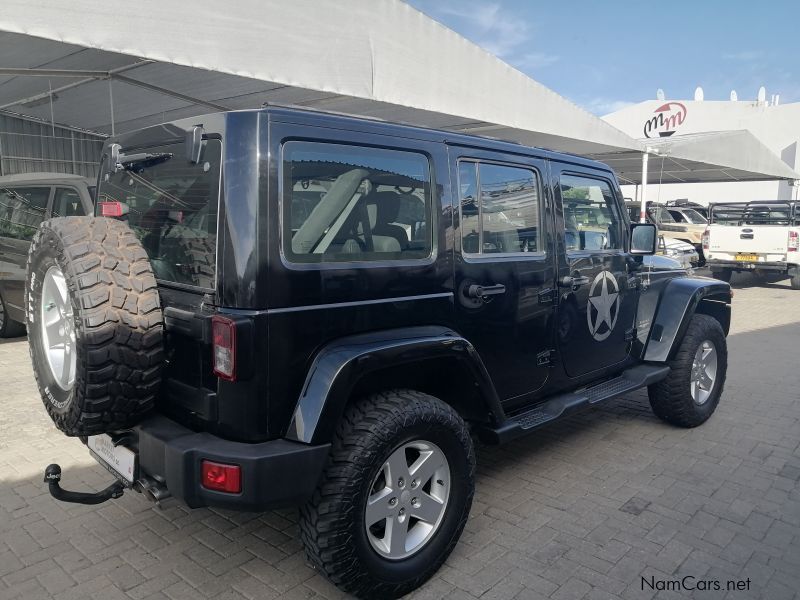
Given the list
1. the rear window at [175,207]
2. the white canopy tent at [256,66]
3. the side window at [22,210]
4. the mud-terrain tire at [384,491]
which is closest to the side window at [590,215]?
the mud-terrain tire at [384,491]

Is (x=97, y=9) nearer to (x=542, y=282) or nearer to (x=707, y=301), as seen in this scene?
(x=542, y=282)

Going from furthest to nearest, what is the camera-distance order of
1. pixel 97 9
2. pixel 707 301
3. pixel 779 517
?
1. pixel 97 9
2. pixel 707 301
3. pixel 779 517

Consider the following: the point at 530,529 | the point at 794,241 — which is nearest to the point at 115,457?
the point at 530,529

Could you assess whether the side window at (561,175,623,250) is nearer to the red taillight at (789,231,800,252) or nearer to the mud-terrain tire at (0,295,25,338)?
the mud-terrain tire at (0,295,25,338)

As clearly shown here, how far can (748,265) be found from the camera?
12953mm

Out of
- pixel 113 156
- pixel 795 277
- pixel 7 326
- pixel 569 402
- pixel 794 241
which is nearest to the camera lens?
pixel 113 156

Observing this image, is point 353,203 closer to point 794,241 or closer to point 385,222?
point 385,222

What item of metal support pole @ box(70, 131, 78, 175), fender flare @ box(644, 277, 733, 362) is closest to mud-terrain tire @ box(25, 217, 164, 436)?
fender flare @ box(644, 277, 733, 362)

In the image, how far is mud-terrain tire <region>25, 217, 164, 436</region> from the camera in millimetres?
2230

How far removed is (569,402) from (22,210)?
6.49 m

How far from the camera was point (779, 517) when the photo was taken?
3305mm

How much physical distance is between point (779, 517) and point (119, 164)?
3.91 metres

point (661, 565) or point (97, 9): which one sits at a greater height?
point (97, 9)

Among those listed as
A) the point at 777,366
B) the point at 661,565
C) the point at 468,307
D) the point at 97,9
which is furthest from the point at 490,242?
the point at 777,366
